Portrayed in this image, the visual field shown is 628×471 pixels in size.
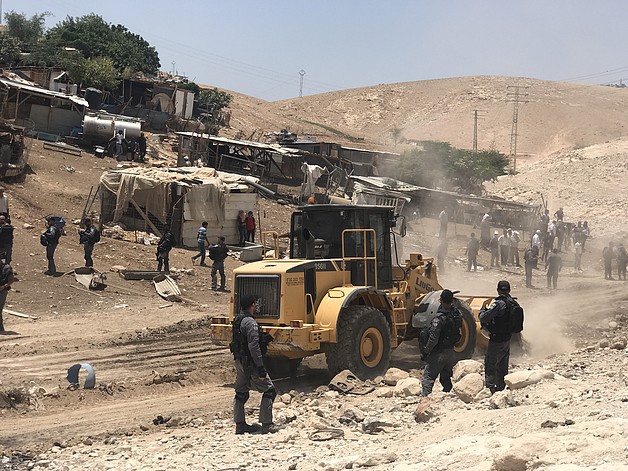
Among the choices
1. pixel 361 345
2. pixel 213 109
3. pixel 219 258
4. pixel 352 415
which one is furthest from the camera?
pixel 213 109

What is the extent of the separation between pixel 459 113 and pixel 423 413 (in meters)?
98.8

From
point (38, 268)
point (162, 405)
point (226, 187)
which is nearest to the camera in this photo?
point (162, 405)

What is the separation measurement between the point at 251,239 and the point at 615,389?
19.0m

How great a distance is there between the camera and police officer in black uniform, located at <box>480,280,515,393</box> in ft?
32.6

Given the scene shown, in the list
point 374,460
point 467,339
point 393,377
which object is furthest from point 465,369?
point 374,460

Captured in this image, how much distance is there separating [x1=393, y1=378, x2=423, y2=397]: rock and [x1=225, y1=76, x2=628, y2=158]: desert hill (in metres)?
64.3

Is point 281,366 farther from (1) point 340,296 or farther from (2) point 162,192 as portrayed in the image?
(2) point 162,192

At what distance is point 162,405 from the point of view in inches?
418

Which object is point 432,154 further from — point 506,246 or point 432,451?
point 432,451

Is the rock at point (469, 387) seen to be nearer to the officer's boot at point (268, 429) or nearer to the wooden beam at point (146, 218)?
the officer's boot at point (268, 429)

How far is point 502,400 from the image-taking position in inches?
337

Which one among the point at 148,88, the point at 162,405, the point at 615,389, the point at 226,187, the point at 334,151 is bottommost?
the point at 162,405

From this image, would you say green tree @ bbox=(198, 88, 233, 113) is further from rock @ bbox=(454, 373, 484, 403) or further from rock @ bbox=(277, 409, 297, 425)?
rock @ bbox=(454, 373, 484, 403)

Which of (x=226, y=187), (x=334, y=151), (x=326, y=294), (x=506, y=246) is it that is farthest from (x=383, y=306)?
(x=334, y=151)
